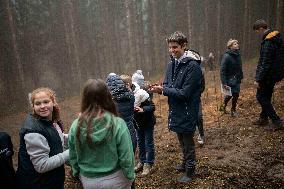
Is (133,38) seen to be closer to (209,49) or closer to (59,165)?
(209,49)

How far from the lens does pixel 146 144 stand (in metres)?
5.58

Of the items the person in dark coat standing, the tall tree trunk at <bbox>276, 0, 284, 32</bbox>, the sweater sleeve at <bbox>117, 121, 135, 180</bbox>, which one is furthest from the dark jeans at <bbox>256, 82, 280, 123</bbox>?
the tall tree trunk at <bbox>276, 0, 284, 32</bbox>

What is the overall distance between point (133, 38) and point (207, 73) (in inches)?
229

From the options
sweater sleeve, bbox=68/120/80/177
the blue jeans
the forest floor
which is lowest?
the forest floor

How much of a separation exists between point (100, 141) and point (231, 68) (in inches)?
235

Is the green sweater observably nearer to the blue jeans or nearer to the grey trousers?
the grey trousers

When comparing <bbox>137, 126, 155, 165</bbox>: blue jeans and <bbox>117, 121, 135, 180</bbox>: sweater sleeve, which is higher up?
<bbox>117, 121, 135, 180</bbox>: sweater sleeve

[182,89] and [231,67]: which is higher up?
[182,89]

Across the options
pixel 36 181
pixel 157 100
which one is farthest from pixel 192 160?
pixel 157 100

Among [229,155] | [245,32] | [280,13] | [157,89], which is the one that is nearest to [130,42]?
[245,32]

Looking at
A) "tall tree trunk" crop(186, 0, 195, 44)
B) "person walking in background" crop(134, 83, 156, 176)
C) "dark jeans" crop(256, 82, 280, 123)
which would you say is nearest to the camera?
"person walking in background" crop(134, 83, 156, 176)

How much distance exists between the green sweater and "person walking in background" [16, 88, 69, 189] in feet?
0.86

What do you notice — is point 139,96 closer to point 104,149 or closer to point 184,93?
point 184,93

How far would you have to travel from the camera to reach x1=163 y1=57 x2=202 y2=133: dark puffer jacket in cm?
456
